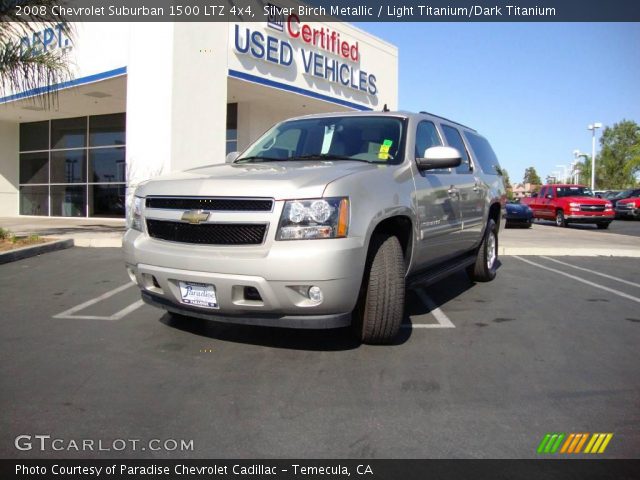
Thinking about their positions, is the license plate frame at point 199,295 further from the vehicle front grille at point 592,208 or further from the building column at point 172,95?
the vehicle front grille at point 592,208

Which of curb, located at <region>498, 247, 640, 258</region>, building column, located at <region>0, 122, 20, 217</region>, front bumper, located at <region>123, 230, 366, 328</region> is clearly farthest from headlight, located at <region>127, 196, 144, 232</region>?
building column, located at <region>0, 122, 20, 217</region>

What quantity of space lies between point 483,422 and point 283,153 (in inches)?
121

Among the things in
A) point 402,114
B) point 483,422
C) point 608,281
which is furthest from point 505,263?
point 483,422

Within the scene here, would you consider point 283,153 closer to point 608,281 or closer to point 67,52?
point 608,281

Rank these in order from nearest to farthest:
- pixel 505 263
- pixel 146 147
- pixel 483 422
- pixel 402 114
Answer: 1. pixel 483 422
2. pixel 402 114
3. pixel 505 263
4. pixel 146 147

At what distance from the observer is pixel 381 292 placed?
371 centimetres

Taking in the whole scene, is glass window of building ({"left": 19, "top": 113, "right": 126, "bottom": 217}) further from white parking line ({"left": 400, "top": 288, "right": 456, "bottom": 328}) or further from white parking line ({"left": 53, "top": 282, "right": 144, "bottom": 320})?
white parking line ({"left": 400, "top": 288, "right": 456, "bottom": 328})

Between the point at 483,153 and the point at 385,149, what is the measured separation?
2974 mm

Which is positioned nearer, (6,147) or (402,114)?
(402,114)

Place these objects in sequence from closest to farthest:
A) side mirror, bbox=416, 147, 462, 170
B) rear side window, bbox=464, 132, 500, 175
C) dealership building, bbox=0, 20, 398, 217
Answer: side mirror, bbox=416, 147, 462, 170
rear side window, bbox=464, 132, 500, 175
dealership building, bbox=0, 20, 398, 217

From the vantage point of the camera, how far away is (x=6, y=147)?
2175cm

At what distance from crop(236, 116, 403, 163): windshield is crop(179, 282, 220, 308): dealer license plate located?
1.59m

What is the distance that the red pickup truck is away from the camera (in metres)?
20.0

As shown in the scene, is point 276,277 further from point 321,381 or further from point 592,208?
point 592,208
